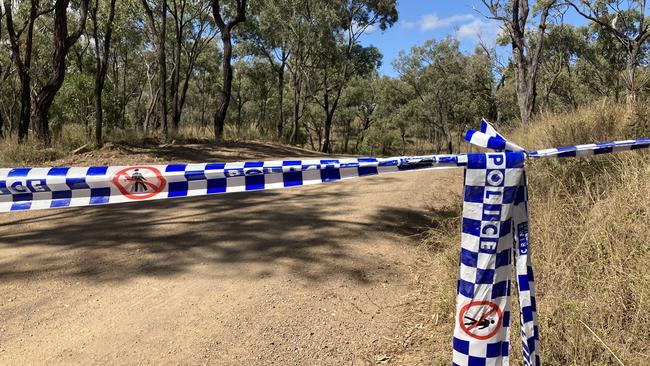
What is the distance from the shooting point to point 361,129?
49.6 m

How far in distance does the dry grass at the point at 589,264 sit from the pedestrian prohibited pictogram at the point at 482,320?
0.56 m

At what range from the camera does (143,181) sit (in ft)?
8.10

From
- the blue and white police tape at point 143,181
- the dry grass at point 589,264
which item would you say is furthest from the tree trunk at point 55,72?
the dry grass at point 589,264

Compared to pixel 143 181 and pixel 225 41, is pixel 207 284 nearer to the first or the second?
pixel 143 181

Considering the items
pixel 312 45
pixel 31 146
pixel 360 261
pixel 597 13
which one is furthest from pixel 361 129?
pixel 360 261

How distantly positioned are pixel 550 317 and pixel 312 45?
2893cm

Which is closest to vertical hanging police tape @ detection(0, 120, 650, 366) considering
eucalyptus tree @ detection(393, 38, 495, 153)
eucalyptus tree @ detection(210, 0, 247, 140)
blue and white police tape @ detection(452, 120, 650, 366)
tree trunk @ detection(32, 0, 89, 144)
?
blue and white police tape @ detection(452, 120, 650, 366)

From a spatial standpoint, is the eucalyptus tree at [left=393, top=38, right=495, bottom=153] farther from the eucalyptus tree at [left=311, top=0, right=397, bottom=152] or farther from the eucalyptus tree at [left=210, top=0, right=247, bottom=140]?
the eucalyptus tree at [left=210, top=0, right=247, bottom=140]

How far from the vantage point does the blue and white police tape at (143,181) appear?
243 cm

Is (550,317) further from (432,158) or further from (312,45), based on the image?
(312,45)

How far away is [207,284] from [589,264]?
3.07m

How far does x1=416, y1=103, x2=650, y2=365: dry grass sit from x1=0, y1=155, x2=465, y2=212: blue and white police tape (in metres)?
1.49

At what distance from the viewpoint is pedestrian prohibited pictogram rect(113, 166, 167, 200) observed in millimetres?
2463

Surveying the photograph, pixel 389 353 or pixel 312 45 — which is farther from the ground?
pixel 312 45
